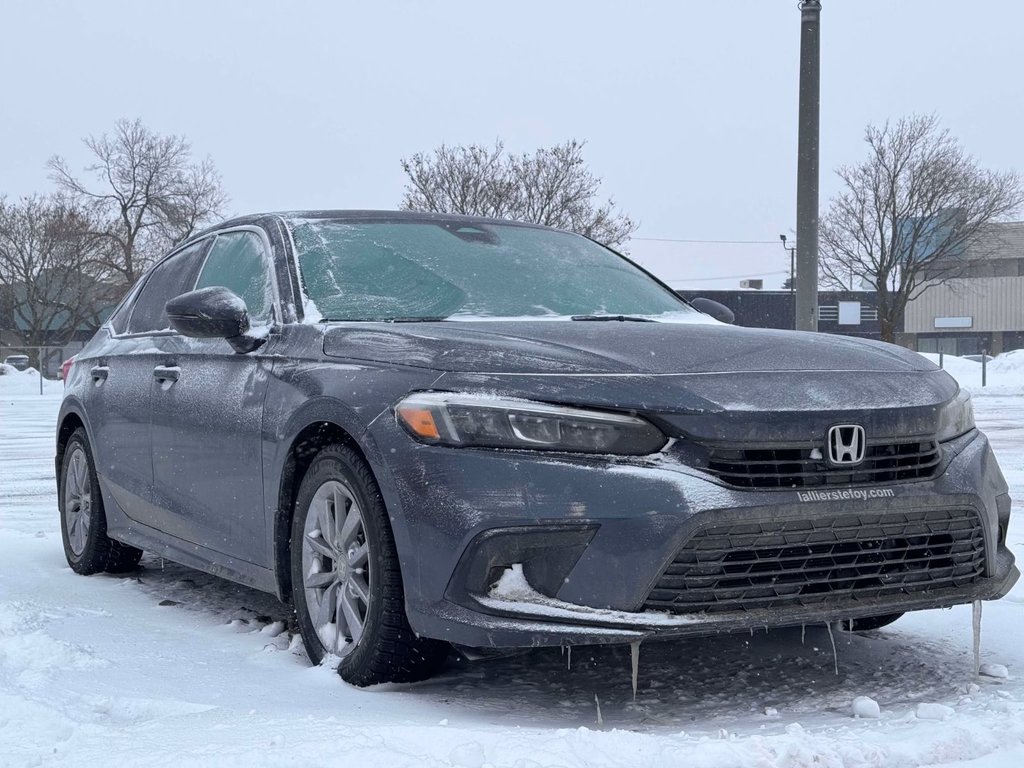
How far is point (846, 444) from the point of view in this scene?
3469 mm

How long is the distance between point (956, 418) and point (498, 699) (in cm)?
154

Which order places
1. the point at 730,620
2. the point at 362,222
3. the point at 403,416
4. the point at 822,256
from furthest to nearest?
the point at 822,256
the point at 362,222
the point at 403,416
the point at 730,620

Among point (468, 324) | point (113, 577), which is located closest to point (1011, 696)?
point (468, 324)

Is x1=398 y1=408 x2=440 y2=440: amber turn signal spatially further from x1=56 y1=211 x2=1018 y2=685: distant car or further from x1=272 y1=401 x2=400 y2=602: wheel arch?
x1=272 y1=401 x2=400 y2=602: wheel arch

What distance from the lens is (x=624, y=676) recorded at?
157 inches

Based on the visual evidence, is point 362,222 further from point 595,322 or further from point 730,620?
point 730,620

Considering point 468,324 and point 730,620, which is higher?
point 468,324

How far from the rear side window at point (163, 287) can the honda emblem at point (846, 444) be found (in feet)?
10.1

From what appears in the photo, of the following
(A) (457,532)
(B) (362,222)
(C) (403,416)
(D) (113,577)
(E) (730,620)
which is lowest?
(D) (113,577)

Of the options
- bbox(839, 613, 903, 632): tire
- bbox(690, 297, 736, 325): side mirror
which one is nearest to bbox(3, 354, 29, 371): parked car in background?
bbox(690, 297, 736, 325): side mirror

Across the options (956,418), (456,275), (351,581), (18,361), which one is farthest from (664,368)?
(18,361)

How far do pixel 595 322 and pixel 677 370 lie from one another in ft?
2.71

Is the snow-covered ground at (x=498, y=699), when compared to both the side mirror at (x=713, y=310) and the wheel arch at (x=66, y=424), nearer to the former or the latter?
the wheel arch at (x=66, y=424)

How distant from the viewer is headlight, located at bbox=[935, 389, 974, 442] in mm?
3746
